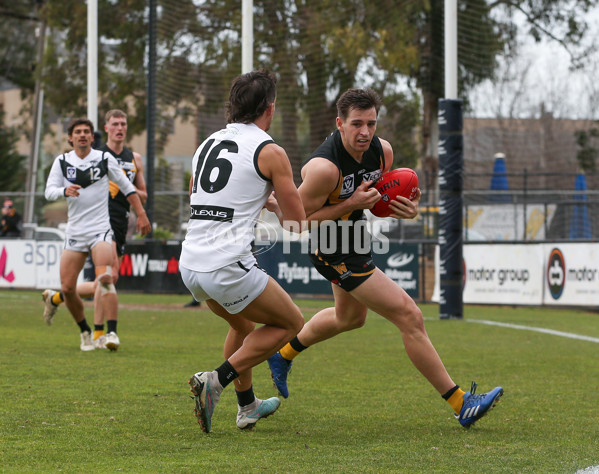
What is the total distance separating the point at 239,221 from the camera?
5148mm

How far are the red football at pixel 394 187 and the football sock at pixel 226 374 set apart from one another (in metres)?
1.40

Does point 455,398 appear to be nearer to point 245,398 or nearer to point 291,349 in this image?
point 245,398

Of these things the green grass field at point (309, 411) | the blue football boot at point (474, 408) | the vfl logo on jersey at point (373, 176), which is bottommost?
the green grass field at point (309, 411)

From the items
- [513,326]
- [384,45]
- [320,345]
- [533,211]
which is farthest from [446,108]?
[384,45]

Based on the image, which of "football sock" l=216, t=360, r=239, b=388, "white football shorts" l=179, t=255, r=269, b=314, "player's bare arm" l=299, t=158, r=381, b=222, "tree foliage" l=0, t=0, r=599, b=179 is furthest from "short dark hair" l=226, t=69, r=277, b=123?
"tree foliage" l=0, t=0, r=599, b=179

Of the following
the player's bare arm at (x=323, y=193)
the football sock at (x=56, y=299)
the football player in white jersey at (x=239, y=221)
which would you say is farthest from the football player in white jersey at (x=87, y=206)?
the football player in white jersey at (x=239, y=221)

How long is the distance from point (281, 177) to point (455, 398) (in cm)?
176

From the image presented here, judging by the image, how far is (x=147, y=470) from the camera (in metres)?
4.41

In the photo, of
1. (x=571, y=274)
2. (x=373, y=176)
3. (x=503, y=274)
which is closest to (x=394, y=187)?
(x=373, y=176)

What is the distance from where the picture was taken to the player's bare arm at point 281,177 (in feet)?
16.8

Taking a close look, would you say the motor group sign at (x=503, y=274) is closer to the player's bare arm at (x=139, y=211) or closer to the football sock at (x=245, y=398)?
the player's bare arm at (x=139, y=211)

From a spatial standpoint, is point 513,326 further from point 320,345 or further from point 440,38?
point 440,38

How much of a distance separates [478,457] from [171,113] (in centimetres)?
1938

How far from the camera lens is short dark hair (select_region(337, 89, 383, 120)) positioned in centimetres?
579
